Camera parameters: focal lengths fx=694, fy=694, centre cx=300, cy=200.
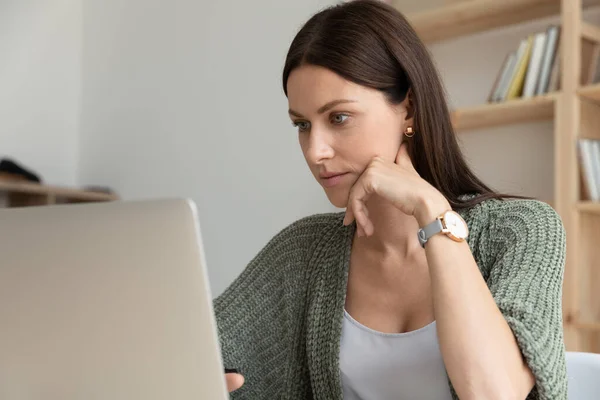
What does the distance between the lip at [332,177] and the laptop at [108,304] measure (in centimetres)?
67

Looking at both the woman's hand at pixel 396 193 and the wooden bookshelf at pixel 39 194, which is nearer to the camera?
the woman's hand at pixel 396 193

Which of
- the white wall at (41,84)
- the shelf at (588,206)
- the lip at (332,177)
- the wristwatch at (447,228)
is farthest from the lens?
the white wall at (41,84)

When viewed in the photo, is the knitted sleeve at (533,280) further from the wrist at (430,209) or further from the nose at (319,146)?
the nose at (319,146)

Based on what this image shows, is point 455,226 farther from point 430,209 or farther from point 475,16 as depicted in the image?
point 475,16

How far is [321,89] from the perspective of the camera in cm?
121

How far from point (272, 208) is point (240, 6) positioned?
0.98m

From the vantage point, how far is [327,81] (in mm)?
1204

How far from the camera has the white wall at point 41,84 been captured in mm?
3711

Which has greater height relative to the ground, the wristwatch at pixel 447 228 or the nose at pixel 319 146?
the nose at pixel 319 146

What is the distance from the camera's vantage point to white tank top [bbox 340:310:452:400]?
113 cm

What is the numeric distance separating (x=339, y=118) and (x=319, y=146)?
6 cm

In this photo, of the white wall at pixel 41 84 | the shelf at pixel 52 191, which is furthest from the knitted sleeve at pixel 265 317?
the white wall at pixel 41 84

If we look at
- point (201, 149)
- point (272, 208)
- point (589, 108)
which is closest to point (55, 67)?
point (201, 149)

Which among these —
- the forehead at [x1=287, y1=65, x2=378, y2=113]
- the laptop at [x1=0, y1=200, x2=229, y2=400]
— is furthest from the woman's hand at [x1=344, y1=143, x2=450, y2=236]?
the laptop at [x1=0, y1=200, x2=229, y2=400]
